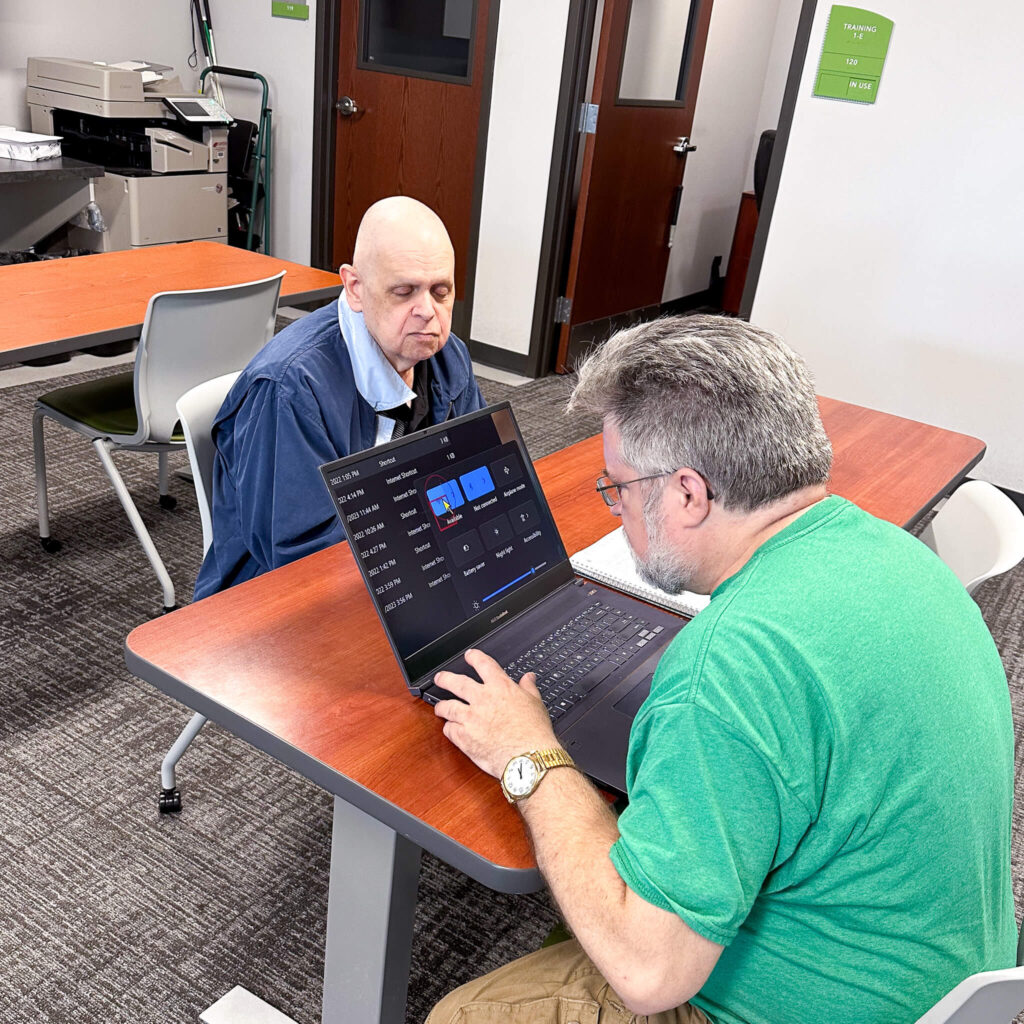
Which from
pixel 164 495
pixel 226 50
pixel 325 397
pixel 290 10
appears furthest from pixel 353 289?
pixel 226 50

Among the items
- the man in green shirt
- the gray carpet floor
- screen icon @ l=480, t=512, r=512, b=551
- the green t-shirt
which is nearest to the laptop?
screen icon @ l=480, t=512, r=512, b=551

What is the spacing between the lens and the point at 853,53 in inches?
137

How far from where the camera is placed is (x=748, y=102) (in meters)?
5.76

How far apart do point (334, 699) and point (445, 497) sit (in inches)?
10.7

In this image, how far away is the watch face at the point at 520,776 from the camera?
0.97 m

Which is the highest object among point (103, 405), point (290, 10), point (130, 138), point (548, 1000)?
point (290, 10)

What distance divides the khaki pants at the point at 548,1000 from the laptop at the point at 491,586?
23 cm

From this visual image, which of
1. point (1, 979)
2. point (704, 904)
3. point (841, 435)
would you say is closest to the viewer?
point (704, 904)

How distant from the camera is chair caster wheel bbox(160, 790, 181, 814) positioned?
1.93 metres

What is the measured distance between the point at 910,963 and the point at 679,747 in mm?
307

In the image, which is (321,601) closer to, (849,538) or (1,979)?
(849,538)

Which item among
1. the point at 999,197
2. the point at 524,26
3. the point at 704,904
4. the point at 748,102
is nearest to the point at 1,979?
the point at 704,904

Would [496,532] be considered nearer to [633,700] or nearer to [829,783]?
[633,700]

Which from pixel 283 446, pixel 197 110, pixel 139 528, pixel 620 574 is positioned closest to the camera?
pixel 620 574
